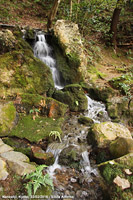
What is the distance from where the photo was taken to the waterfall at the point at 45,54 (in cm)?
914

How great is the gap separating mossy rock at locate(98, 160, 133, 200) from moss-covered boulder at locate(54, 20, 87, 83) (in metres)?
6.55

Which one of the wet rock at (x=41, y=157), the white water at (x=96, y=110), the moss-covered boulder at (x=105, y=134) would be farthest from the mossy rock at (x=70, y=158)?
the white water at (x=96, y=110)

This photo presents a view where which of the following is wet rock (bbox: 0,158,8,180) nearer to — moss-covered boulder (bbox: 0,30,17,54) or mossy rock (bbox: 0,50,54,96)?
→ mossy rock (bbox: 0,50,54,96)

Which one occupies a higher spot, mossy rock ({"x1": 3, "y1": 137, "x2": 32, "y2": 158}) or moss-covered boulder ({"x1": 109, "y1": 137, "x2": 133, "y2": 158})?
moss-covered boulder ({"x1": 109, "y1": 137, "x2": 133, "y2": 158})

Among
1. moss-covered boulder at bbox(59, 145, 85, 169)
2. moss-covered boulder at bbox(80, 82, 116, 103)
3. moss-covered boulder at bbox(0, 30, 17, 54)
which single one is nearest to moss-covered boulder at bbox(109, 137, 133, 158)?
moss-covered boulder at bbox(59, 145, 85, 169)

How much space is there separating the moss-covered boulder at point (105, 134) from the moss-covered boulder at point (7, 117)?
9.71ft

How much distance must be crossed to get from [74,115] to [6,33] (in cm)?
552

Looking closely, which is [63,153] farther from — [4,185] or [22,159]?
[4,185]

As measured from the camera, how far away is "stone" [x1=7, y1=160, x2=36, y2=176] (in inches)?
124

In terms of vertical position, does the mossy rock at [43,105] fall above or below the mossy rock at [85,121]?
above

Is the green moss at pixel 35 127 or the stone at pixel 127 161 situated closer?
the stone at pixel 127 161

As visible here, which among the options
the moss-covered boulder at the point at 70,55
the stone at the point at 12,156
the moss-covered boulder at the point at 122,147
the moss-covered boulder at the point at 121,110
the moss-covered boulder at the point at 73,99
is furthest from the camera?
the moss-covered boulder at the point at 70,55

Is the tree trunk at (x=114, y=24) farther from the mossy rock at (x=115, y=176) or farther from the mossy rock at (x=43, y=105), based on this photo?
the mossy rock at (x=115, y=176)

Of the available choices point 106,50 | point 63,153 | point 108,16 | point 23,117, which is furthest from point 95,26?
point 63,153
